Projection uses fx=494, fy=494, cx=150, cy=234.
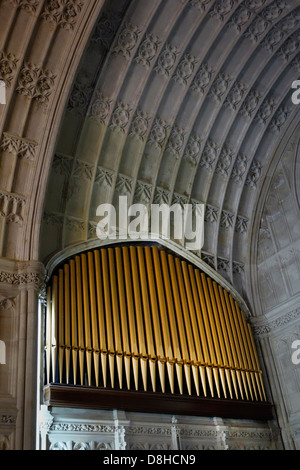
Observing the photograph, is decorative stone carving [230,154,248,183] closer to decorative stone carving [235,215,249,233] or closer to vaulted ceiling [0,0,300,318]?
vaulted ceiling [0,0,300,318]

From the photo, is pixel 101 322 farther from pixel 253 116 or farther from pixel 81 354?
pixel 253 116

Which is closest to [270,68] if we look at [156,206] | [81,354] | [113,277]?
[156,206]

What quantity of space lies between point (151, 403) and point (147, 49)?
8877 mm

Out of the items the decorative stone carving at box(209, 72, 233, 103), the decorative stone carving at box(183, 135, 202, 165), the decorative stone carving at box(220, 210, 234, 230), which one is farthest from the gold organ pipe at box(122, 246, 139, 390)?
the decorative stone carving at box(209, 72, 233, 103)

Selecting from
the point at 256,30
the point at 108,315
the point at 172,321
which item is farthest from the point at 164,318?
the point at 256,30

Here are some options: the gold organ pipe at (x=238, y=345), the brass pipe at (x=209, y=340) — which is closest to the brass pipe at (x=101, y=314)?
the brass pipe at (x=209, y=340)

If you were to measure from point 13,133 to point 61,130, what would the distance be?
1439mm

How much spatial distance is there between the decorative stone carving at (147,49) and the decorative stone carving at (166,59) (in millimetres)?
320

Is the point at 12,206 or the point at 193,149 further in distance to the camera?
the point at 193,149

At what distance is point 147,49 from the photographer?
13047mm

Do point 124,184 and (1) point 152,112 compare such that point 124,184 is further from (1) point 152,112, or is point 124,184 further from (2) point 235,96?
(2) point 235,96

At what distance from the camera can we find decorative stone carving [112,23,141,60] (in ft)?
41.6

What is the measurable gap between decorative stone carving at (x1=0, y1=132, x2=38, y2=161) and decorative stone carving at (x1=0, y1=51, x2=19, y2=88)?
3.80 ft

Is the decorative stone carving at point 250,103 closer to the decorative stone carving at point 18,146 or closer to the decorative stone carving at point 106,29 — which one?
the decorative stone carving at point 106,29
